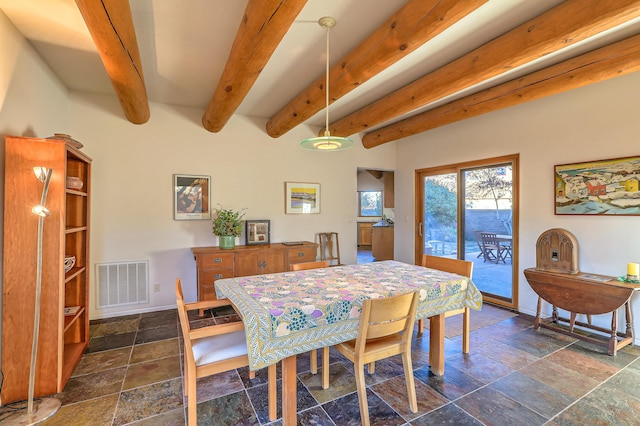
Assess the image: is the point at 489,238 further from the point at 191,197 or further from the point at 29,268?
the point at 29,268

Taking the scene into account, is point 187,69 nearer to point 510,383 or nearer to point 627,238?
point 510,383

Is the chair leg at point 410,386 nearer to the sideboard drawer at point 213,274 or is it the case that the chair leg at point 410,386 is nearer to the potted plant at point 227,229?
the sideboard drawer at point 213,274

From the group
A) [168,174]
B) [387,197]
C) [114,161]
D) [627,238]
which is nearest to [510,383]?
[627,238]

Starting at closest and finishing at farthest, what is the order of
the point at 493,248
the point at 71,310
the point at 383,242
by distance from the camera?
the point at 71,310, the point at 493,248, the point at 383,242

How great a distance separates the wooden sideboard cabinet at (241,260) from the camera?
3.59 metres

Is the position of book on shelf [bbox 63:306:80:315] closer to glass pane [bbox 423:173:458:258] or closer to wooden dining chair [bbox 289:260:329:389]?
wooden dining chair [bbox 289:260:329:389]

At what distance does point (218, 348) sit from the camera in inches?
71.2

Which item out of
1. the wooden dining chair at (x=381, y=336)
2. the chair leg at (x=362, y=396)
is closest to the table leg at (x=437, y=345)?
the wooden dining chair at (x=381, y=336)

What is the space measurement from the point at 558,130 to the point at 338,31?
2.79 metres

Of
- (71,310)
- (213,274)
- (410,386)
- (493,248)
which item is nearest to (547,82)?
(493,248)

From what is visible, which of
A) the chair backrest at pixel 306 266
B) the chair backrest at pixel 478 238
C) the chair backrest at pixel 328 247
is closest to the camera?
the chair backrest at pixel 306 266

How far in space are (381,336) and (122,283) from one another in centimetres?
335

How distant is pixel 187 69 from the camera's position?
2.90m

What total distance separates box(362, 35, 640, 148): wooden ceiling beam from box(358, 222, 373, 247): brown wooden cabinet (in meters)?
5.10
